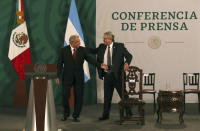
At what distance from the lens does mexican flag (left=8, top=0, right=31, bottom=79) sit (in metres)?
9.35

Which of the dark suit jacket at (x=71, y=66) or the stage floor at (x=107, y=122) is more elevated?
the dark suit jacket at (x=71, y=66)

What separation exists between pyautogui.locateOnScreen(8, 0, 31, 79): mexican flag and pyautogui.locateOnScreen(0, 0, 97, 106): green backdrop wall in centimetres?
33

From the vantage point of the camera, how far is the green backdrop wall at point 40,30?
31.9ft

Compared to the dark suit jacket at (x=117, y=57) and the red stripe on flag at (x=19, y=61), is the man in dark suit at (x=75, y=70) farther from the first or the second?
the red stripe on flag at (x=19, y=61)

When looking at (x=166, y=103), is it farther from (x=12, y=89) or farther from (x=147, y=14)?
(x=12, y=89)

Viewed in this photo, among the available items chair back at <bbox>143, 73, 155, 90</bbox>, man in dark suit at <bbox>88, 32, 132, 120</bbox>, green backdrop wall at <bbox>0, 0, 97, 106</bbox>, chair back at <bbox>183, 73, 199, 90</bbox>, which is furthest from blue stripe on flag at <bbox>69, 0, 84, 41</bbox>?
chair back at <bbox>183, 73, 199, 90</bbox>

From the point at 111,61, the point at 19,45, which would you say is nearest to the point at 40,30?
the point at 19,45

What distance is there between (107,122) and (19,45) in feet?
11.2

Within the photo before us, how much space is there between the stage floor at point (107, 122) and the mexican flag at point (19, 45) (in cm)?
116

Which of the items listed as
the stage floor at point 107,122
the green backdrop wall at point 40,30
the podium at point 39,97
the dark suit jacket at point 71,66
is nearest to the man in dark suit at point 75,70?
the dark suit jacket at point 71,66

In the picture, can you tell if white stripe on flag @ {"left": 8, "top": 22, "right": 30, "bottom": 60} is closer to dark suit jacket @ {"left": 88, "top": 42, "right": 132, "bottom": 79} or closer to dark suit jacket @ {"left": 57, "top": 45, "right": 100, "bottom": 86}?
dark suit jacket @ {"left": 57, "top": 45, "right": 100, "bottom": 86}

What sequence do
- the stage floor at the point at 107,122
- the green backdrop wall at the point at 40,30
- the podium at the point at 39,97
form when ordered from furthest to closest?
the green backdrop wall at the point at 40,30, the stage floor at the point at 107,122, the podium at the point at 39,97

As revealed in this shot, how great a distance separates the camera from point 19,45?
940cm

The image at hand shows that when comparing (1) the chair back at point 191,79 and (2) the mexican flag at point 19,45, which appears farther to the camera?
(2) the mexican flag at point 19,45
